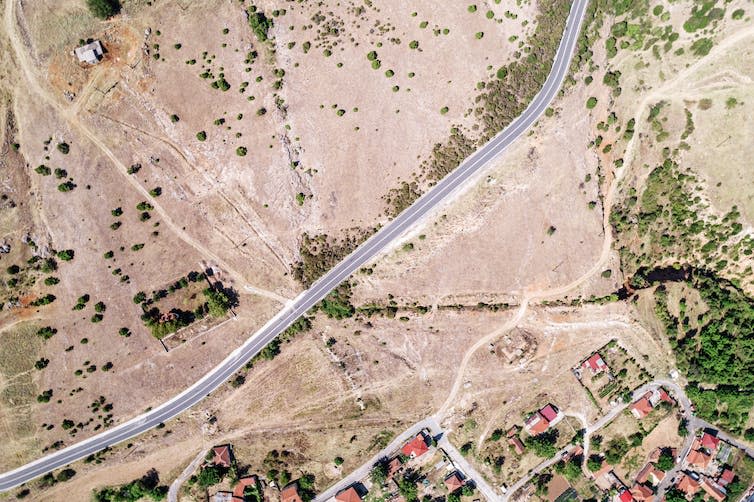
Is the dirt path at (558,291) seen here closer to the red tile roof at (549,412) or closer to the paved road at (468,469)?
the paved road at (468,469)

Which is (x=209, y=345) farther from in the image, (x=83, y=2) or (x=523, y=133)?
(x=523, y=133)

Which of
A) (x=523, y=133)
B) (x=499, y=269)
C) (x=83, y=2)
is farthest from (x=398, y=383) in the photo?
(x=83, y=2)

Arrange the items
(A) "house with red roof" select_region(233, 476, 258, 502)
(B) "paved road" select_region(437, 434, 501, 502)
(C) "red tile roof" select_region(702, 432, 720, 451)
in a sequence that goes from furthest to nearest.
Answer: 1. (C) "red tile roof" select_region(702, 432, 720, 451)
2. (B) "paved road" select_region(437, 434, 501, 502)
3. (A) "house with red roof" select_region(233, 476, 258, 502)

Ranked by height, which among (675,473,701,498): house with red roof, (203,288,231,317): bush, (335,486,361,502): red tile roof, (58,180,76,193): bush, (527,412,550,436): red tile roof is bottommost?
(675,473,701,498): house with red roof

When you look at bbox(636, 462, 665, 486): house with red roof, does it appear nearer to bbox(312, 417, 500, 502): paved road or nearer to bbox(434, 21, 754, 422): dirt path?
bbox(312, 417, 500, 502): paved road

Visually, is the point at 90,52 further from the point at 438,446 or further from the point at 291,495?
the point at 438,446

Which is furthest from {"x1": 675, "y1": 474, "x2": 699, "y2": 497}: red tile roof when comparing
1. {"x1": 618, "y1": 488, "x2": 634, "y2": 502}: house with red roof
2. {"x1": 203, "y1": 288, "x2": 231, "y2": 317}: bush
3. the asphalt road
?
{"x1": 203, "y1": 288, "x2": 231, "y2": 317}: bush

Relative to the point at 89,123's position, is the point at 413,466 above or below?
below
